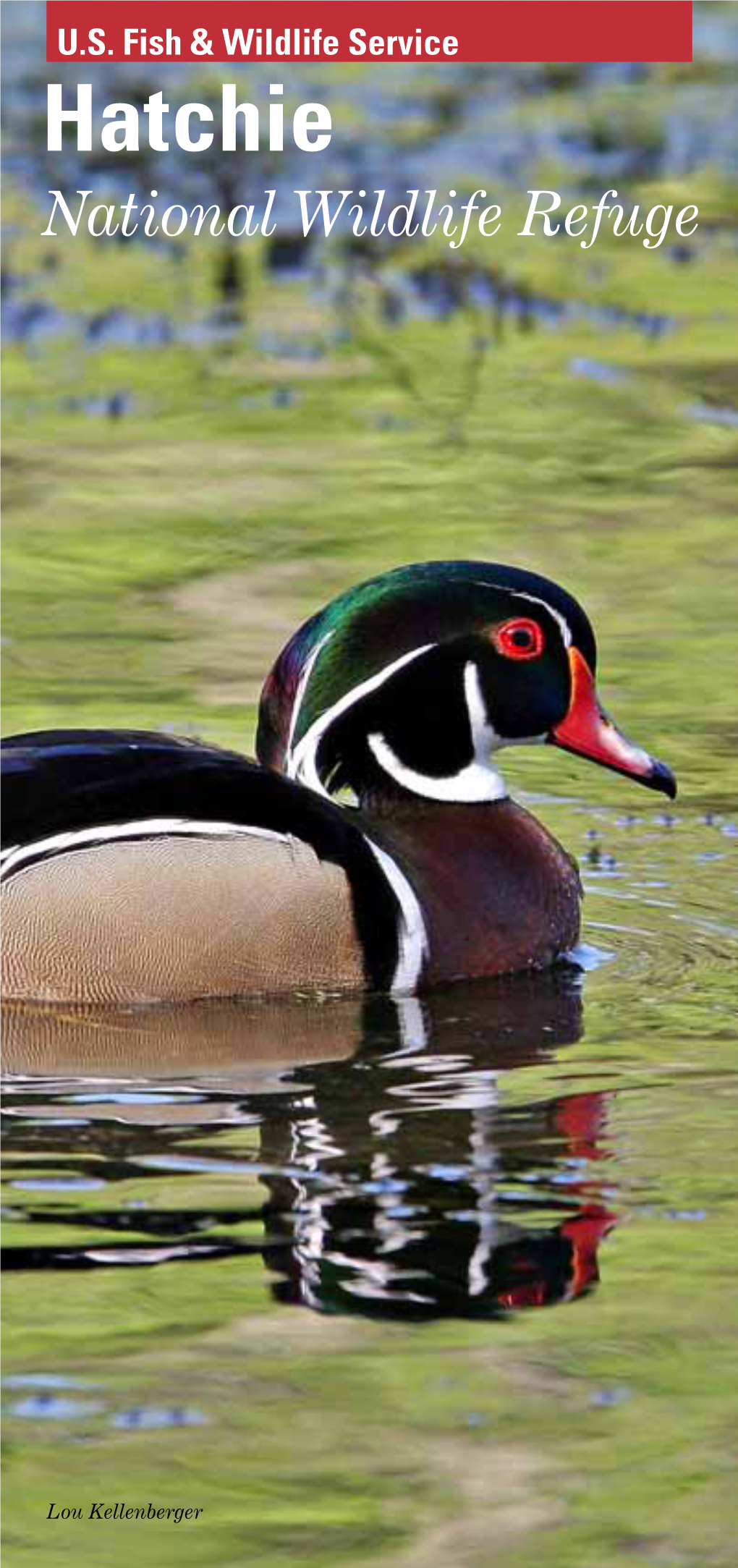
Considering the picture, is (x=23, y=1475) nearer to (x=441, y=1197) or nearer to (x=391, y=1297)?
(x=391, y=1297)

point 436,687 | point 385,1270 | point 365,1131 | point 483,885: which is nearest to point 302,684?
point 436,687

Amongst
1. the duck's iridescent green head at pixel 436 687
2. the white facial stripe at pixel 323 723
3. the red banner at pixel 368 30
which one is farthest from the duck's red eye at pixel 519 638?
the red banner at pixel 368 30

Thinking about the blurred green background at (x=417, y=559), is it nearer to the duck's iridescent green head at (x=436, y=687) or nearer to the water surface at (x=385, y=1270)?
the water surface at (x=385, y=1270)

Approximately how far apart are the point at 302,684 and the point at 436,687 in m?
0.39

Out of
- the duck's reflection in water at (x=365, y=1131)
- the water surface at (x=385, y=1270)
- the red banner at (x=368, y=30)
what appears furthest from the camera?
the red banner at (x=368, y=30)

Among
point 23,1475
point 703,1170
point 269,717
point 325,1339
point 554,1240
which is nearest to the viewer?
point 23,1475

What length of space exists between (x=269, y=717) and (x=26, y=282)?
7.47 metres

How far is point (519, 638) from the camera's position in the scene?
29.8 feet

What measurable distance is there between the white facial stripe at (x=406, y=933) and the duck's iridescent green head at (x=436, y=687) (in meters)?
0.47

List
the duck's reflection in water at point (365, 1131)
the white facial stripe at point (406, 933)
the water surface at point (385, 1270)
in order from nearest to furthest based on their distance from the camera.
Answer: the water surface at point (385, 1270) < the duck's reflection in water at point (365, 1131) < the white facial stripe at point (406, 933)

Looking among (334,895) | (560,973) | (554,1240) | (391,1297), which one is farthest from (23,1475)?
(560,973)

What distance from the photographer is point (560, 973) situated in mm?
8930

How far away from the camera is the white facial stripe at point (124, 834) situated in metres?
8.29

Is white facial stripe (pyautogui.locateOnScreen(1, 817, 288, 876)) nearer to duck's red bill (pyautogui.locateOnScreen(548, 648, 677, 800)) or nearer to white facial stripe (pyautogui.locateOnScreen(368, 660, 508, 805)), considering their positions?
white facial stripe (pyautogui.locateOnScreen(368, 660, 508, 805))
